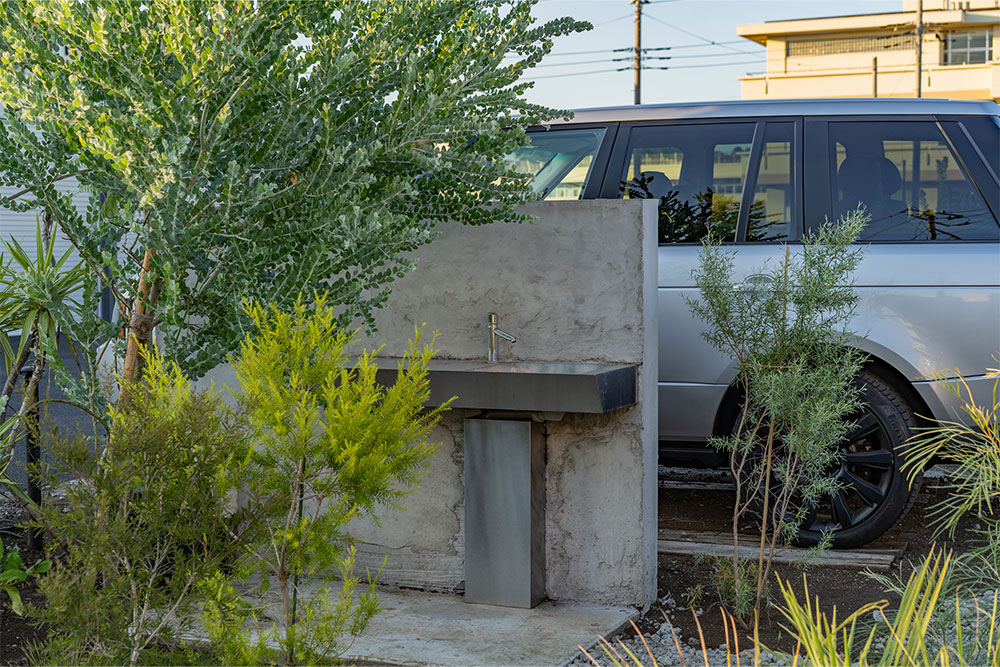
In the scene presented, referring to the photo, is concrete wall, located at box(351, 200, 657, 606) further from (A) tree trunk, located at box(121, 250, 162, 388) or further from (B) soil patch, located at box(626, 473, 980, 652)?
(A) tree trunk, located at box(121, 250, 162, 388)

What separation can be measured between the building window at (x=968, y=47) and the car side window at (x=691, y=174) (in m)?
48.6

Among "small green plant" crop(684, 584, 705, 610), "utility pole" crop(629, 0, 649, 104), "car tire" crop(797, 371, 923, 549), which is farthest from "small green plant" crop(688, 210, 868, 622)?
"utility pole" crop(629, 0, 649, 104)

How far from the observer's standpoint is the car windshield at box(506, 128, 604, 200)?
5.91 m

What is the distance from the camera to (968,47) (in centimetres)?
4834

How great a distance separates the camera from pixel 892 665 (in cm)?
Answer: 211

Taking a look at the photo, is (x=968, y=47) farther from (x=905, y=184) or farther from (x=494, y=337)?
(x=494, y=337)

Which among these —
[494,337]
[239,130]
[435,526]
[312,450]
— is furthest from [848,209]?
[312,450]

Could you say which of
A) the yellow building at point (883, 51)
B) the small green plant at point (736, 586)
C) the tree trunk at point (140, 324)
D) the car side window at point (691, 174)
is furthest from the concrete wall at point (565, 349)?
the yellow building at point (883, 51)

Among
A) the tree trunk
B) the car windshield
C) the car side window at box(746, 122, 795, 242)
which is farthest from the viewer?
the car windshield

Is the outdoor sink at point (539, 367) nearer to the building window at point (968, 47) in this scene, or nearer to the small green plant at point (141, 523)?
the small green plant at point (141, 523)

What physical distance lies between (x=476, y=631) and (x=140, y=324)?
1.79m

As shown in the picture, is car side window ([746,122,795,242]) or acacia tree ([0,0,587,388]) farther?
car side window ([746,122,795,242])

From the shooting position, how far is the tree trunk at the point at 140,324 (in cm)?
351

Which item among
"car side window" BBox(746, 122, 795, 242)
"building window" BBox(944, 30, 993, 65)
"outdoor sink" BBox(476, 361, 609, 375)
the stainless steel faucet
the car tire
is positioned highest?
"building window" BBox(944, 30, 993, 65)
